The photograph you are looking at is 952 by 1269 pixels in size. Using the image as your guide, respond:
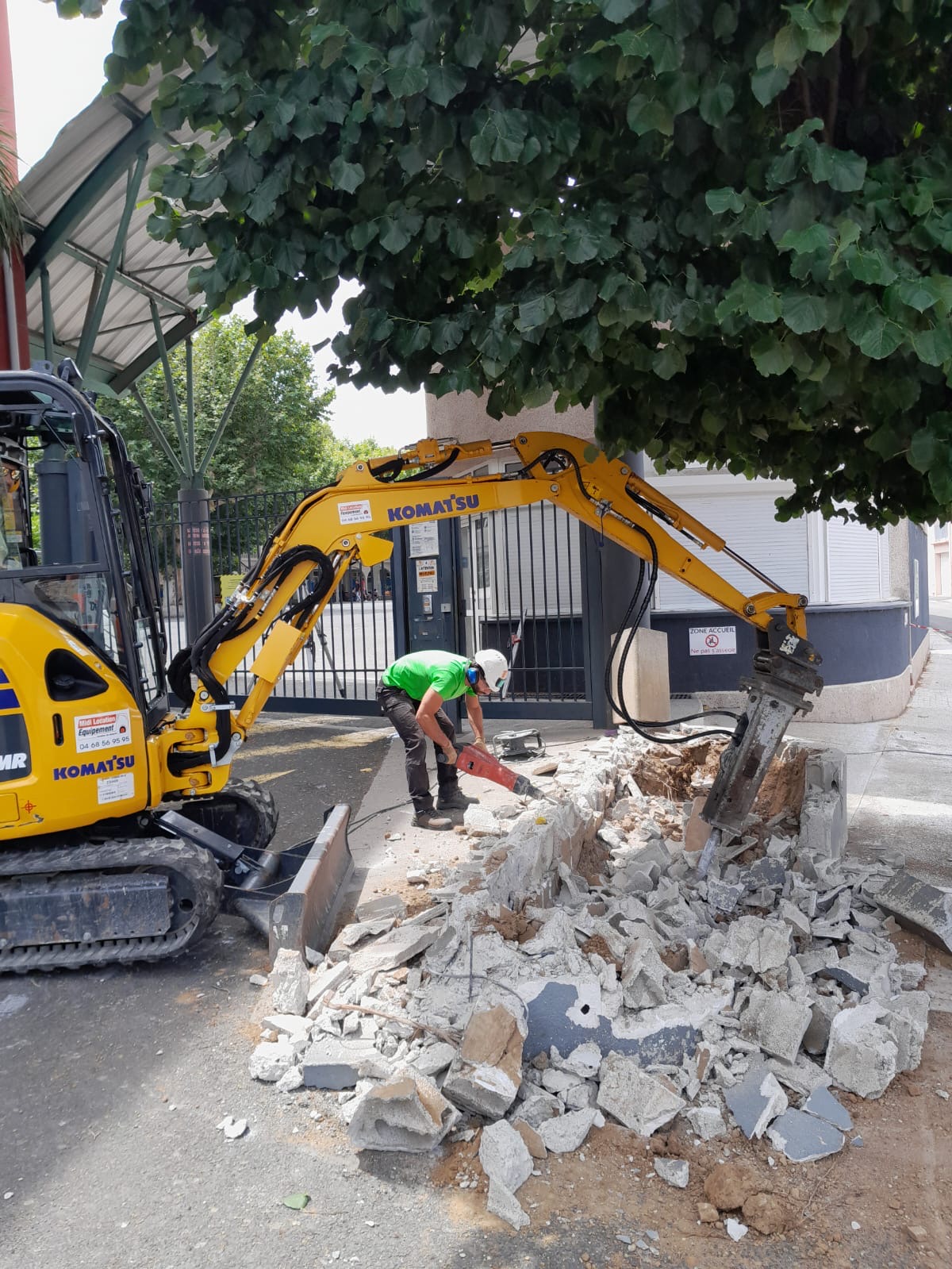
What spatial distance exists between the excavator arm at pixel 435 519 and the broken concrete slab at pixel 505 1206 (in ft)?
8.45

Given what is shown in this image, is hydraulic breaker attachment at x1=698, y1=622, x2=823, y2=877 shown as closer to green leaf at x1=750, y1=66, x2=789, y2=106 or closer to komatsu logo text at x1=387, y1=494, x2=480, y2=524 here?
komatsu logo text at x1=387, y1=494, x2=480, y2=524

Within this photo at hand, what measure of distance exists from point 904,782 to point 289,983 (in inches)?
262

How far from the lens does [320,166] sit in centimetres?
336

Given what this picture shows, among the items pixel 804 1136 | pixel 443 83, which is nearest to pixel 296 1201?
pixel 804 1136

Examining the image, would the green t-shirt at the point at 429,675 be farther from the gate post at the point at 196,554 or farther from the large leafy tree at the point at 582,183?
the gate post at the point at 196,554

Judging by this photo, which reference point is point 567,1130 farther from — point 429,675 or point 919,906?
point 429,675

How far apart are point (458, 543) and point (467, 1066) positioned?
7.42 metres

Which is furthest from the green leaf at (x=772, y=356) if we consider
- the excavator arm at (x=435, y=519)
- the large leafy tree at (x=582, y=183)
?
the excavator arm at (x=435, y=519)

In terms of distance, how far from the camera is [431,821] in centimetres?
730

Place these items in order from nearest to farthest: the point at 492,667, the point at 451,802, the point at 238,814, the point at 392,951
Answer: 1. the point at 392,951
2. the point at 238,814
3. the point at 492,667
4. the point at 451,802

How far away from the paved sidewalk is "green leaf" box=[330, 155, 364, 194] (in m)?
5.36

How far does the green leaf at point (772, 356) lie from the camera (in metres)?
3.05

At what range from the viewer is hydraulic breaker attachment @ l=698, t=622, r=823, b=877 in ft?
16.7

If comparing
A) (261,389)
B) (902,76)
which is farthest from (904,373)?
(261,389)
